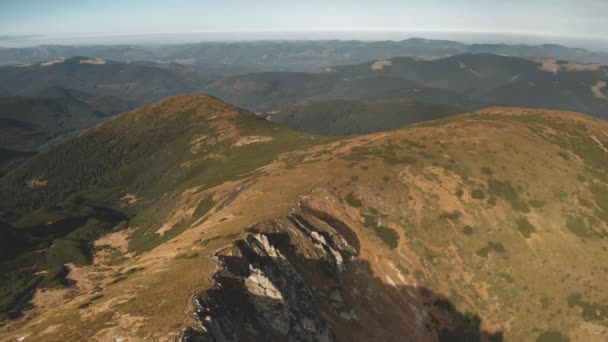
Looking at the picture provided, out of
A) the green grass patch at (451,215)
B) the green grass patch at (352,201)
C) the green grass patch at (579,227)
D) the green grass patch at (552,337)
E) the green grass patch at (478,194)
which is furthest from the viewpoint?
the green grass patch at (478,194)

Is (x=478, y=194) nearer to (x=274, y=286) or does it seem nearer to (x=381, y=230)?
(x=381, y=230)

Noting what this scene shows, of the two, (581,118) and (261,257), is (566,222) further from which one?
(261,257)

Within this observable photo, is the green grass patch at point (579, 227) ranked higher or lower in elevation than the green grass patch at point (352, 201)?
lower

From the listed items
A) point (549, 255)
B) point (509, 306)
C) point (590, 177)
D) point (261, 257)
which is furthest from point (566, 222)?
point (261, 257)

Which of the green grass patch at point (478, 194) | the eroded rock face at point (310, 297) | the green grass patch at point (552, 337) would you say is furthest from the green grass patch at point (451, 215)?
the green grass patch at point (552, 337)

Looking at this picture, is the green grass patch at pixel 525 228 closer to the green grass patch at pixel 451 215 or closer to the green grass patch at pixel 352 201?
the green grass patch at pixel 451 215
